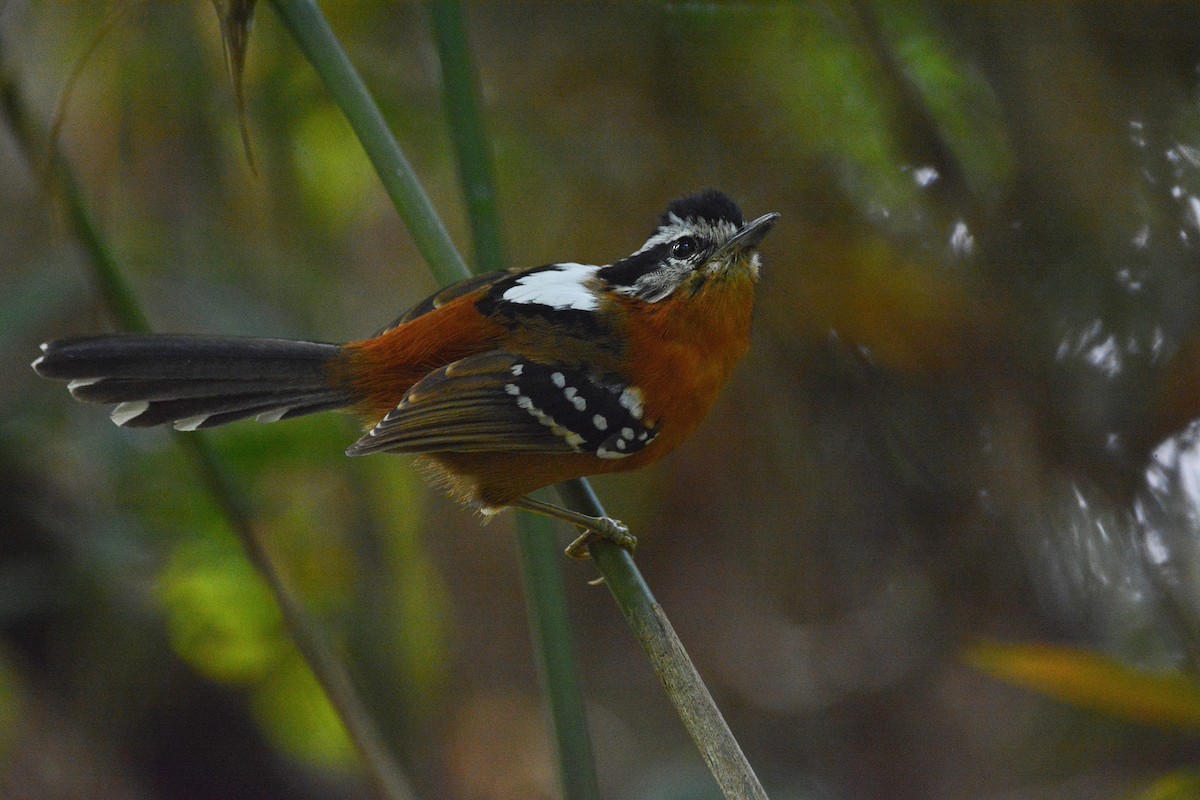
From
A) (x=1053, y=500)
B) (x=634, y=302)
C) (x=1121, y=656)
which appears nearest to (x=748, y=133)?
(x=634, y=302)

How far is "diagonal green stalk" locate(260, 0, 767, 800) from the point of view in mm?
1689

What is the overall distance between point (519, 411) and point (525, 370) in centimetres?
11

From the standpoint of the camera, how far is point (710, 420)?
12.8ft

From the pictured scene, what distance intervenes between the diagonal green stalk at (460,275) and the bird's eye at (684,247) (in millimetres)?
697

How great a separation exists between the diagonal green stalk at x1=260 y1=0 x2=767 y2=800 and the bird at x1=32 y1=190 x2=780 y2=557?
1.25 feet

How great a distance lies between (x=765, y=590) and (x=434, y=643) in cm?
124

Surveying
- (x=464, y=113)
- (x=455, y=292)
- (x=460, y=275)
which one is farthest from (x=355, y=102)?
(x=455, y=292)

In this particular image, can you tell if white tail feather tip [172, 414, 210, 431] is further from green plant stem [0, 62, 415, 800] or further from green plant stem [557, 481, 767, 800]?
green plant stem [557, 481, 767, 800]

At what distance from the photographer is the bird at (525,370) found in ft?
7.80

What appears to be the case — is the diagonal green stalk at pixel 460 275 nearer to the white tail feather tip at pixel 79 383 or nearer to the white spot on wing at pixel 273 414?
the white spot on wing at pixel 273 414

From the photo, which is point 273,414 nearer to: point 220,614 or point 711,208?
point 711,208

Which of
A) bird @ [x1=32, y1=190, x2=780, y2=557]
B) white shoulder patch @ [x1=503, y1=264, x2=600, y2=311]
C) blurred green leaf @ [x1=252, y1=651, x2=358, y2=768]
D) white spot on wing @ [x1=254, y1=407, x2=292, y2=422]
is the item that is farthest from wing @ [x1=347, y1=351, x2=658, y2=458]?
blurred green leaf @ [x1=252, y1=651, x2=358, y2=768]

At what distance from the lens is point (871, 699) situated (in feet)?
12.3

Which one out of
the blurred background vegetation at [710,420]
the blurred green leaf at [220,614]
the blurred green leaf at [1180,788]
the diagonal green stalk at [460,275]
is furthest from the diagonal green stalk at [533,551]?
the blurred green leaf at [220,614]
